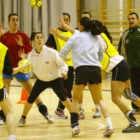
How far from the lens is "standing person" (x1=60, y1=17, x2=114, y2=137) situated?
247 inches

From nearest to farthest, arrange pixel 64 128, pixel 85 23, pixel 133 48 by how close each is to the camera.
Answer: pixel 85 23, pixel 64 128, pixel 133 48

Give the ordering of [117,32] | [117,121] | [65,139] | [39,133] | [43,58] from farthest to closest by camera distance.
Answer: [117,32] → [117,121] → [43,58] → [39,133] → [65,139]

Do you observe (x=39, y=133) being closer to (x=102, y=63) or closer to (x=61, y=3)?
(x=102, y=63)

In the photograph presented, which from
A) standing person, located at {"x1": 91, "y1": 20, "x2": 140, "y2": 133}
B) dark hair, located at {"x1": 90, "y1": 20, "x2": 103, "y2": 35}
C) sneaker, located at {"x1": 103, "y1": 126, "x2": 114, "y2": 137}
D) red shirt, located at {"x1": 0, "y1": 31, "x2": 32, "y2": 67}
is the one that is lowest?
sneaker, located at {"x1": 103, "y1": 126, "x2": 114, "y2": 137}

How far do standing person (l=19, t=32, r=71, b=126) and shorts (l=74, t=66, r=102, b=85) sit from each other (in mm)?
824

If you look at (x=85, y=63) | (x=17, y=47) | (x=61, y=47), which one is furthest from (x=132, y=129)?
(x=17, y=47)

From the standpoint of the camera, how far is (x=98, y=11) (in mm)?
16531

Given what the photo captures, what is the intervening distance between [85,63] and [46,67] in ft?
3.46

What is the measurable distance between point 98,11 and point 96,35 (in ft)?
33.7

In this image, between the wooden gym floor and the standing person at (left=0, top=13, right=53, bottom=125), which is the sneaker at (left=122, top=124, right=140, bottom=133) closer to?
the wooden gym floor

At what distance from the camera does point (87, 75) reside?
20.6 ft

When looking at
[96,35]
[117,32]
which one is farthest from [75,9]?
[96,35]

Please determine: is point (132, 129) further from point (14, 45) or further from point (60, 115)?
point (14, 45)

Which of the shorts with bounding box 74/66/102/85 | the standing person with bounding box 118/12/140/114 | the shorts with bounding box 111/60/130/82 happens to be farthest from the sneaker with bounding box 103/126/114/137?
the standing person with bounding box 118/12/140/114
